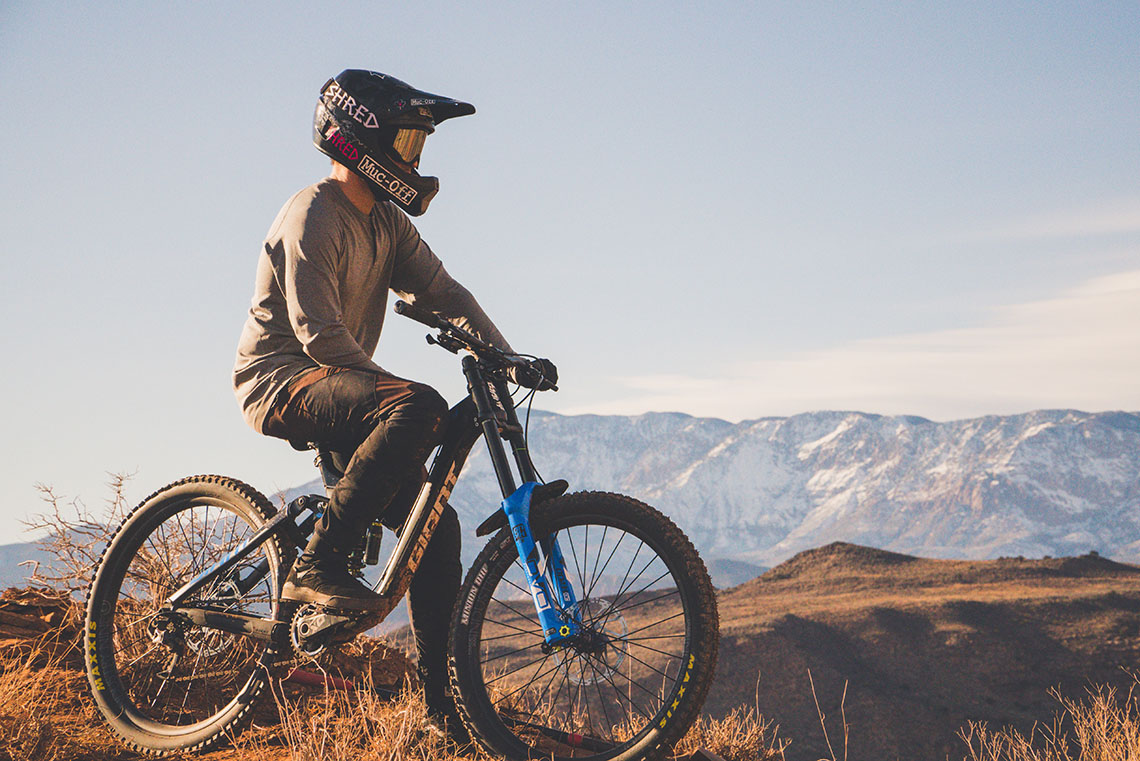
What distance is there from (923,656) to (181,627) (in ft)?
160

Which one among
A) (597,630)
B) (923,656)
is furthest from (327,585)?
(923,656)

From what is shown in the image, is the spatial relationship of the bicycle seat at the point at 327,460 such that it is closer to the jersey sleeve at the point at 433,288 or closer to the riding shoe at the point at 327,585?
the riding shoe at the point at 327,585

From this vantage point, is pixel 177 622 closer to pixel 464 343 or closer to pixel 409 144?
pixel 464 343

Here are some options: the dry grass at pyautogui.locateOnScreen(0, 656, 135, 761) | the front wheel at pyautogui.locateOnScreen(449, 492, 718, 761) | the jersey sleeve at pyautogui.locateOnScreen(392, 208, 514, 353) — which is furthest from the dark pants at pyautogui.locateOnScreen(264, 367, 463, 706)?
the dry grass at pyautogui.locateOnScreen(0, 656, 135, 761)

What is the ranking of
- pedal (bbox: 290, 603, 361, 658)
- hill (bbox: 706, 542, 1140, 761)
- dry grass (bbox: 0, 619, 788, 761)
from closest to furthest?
pedal (bbox: 290, 603, 361, 658) < dry grass (bbox: 0, 619, 788, 761) < hill (bbox: 706, 542, 1140, 761)

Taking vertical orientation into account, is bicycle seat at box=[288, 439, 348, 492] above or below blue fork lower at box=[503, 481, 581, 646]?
above

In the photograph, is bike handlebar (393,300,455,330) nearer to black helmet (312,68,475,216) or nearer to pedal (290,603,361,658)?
black helmet (312,68,475,216)

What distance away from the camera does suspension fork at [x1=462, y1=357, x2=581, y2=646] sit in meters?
4.02

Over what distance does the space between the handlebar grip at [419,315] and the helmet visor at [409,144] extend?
694 millimetres

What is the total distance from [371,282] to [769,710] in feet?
136

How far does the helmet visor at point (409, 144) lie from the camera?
4559 millimetres

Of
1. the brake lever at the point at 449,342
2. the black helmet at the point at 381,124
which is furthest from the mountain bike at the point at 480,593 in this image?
the black helmet at the point at 381,124

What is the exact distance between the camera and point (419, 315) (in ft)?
15.0

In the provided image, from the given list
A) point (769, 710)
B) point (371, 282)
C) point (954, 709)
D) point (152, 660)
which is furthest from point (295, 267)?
point (954, 709)
